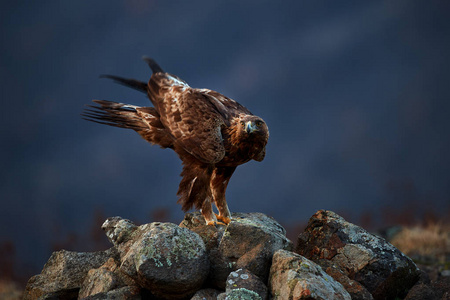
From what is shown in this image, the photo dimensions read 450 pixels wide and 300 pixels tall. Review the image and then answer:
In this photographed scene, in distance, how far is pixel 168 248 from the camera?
17.8 ft

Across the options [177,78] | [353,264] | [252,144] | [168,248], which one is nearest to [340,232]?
[353,264]

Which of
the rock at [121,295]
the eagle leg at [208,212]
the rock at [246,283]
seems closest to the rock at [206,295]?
the rock at [246,283]

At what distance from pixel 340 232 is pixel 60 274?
4.41 m

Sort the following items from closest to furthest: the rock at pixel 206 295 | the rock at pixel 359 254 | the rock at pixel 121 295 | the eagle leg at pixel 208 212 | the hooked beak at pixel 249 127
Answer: the rock at pixel 206 295
the rock at pixel 121 295
the rock at pixel 359 254
the hooked beak at pixel 249 127
the eagle leg at pixel 208 212

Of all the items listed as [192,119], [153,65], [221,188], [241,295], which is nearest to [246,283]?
[241,295]

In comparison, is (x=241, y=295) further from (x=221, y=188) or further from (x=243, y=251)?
(x=221, y=188)

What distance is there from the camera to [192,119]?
7.29 meters

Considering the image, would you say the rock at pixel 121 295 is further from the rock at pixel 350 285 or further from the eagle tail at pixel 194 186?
the rock at pixel 350 285

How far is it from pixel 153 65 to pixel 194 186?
9.44 ft

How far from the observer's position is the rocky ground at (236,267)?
5.29m

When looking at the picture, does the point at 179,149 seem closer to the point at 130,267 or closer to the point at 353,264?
the point at 130,267

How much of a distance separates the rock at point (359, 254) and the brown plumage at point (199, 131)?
1591 mm

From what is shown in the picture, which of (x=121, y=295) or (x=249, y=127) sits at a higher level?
(x=249, y=127)

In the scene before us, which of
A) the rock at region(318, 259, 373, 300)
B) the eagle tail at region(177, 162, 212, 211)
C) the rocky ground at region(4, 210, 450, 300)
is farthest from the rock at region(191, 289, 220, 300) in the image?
the eagle tail at region(177, 162, 212, 211)
